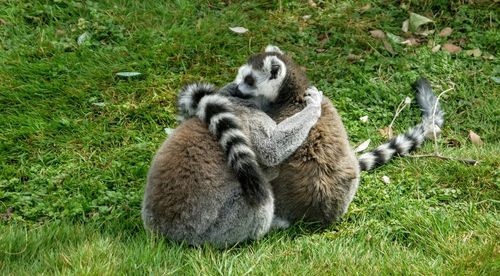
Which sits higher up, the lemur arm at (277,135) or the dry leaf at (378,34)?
the lemur arm at (277,135)

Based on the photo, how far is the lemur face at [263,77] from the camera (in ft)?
16.2

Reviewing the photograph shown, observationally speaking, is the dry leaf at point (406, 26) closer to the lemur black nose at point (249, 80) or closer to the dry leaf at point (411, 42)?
the dry leaf at point (411, 42)

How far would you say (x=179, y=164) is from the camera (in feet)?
14.3

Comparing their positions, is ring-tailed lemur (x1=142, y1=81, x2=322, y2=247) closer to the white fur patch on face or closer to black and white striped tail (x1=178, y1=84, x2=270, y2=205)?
black and white striped tail (x1=178, y1=84, x2=270, y2=205)

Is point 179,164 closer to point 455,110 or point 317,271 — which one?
point 317,271

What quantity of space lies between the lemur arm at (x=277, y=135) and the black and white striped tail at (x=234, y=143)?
13cm

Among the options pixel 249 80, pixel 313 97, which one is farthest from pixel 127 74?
pixel 313 97

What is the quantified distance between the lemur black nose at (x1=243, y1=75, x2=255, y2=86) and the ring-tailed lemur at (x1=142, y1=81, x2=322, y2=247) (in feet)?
1.33

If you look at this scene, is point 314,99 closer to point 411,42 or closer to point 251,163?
point 251,163

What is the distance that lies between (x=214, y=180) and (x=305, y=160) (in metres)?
0.75

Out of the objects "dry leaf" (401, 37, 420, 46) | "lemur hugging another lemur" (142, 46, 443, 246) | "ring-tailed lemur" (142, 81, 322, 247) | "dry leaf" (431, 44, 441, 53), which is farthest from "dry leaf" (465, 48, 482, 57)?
"ring-tailed lemur" (142, 81, 322, 247)

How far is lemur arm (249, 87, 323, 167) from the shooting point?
4.62 m

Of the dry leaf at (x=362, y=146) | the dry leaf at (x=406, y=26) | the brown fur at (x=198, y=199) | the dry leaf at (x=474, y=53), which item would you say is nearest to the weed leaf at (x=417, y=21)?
the dry leaf at (x=406, y=26)

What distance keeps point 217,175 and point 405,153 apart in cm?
190
